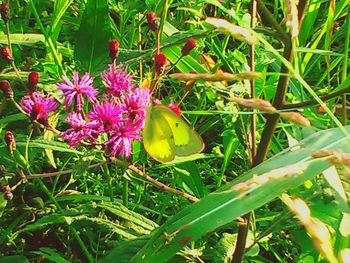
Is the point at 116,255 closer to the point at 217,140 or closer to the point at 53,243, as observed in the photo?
the point at 53,243

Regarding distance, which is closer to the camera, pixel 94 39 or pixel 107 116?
pixel 107 116

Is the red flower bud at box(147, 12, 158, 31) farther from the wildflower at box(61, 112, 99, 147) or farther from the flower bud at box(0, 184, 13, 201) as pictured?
the flower bud at box(0, 184, 13, 201)

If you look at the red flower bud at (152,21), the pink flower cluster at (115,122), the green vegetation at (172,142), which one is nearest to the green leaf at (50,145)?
the green vegetation at (172,142)

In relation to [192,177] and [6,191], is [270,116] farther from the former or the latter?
[6,191]

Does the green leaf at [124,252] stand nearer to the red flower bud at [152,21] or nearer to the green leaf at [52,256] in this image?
the green leaf at [52,256]

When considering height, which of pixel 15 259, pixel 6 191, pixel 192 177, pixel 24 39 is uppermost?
pixel 24 39

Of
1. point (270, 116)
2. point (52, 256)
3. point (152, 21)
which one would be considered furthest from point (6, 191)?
point (270, 116)

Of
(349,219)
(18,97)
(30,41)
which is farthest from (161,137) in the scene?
(18,97)

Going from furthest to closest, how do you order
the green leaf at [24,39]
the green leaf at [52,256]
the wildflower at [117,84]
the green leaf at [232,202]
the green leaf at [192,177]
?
the green leaf at [24,39] → the green leaf at [192,177] → the green leaf at [52,256] → the wildflower at [117,84] → the green leaf at [232,202]
